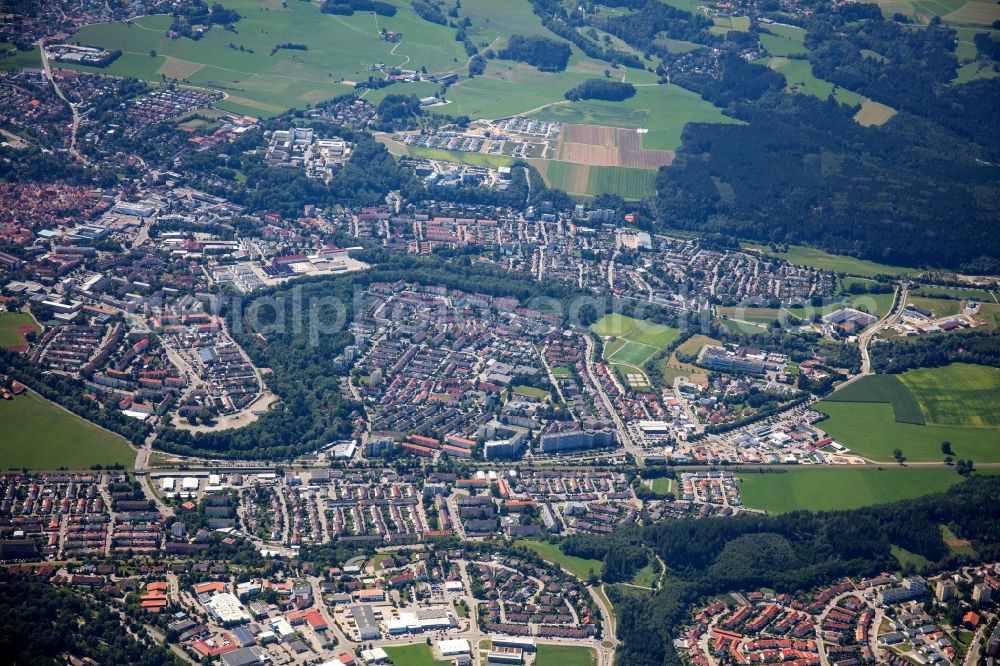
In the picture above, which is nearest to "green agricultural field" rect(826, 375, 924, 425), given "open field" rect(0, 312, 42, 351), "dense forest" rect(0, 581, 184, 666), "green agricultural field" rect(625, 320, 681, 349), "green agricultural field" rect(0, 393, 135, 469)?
"green agricultural field" rect(625, 320, 681, 349)

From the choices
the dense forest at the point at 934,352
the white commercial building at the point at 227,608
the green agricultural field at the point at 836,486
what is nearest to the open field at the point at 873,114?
the dense forest at the point at 934,352

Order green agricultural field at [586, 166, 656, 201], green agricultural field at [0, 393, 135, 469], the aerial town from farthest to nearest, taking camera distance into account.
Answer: green agricultural field at [586, 166, 656, 201], green agricultural field at [0, 393, 135, 469], the aerial town

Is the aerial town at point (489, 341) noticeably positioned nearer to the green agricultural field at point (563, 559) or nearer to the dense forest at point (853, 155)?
the green agricultural field at point (563, 559)

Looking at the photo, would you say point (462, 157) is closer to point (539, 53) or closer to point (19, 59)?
point (539, 53)

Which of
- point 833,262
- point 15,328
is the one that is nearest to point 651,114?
point 833,262

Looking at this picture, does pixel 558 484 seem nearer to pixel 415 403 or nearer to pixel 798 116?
pixel 415 403

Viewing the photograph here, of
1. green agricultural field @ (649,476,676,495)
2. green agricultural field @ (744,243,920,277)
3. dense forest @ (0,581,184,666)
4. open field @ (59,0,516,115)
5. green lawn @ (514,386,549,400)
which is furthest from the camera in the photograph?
open field @ (59,0,516,115)

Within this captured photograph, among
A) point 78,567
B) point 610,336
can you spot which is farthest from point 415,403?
point 78,567

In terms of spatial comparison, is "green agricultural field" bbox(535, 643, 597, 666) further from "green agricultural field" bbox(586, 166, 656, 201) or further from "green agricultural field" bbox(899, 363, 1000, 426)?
"green agricultural field" bbox(586, 166, 656, 201)
